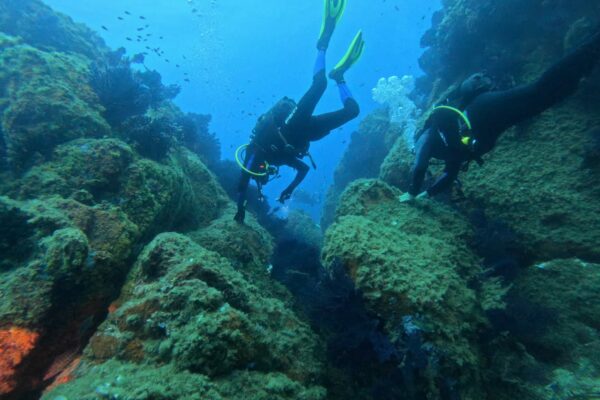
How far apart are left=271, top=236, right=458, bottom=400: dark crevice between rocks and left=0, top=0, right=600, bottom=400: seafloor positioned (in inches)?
0.7

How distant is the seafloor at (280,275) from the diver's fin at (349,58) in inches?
146

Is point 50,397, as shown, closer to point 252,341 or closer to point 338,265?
point 252,341

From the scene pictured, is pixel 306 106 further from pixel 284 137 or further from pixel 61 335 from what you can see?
pixel 61 335

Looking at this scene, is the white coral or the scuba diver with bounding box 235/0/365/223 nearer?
the scuba diver with bounding box 235/0/365/223

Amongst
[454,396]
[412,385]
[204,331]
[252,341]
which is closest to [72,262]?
[204,331]

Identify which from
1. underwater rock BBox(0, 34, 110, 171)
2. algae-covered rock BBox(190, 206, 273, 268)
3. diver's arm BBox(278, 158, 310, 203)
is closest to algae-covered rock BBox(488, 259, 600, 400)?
algae-covered rock BBox(190, 206, 273, 268)

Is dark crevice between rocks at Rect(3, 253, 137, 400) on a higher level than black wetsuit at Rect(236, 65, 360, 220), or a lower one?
lower

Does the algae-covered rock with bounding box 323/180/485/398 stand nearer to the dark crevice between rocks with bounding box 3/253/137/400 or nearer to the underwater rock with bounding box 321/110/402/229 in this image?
the dark crevice between rocks with bounding box 3/253/137/400

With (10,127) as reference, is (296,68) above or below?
above

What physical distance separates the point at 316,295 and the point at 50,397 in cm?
303

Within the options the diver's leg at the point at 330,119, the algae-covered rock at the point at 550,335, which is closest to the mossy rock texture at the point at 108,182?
the diver's leg at the point at 330,119

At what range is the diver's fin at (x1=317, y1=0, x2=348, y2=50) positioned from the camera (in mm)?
8570

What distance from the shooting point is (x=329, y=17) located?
8.65 m

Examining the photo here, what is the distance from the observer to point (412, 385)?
3227mm
